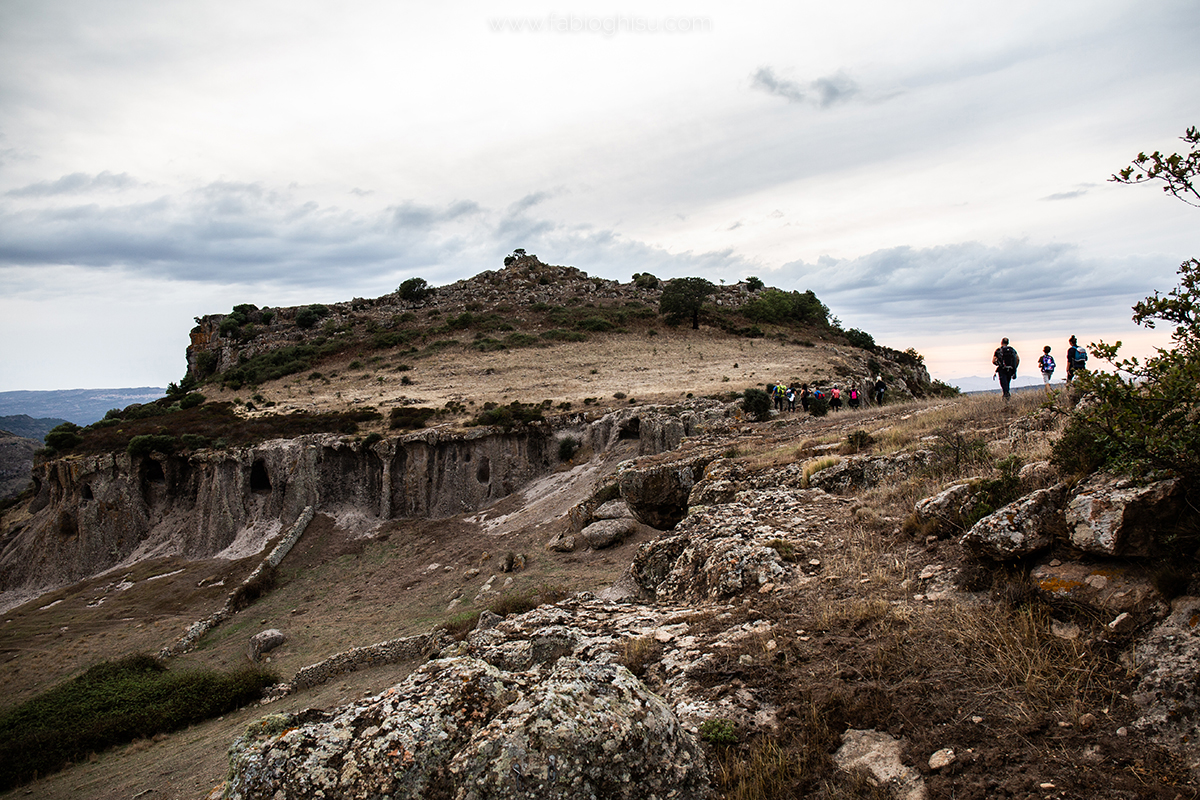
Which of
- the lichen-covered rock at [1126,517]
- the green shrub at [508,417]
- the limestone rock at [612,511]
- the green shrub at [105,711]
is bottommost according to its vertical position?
the green shrub at [105,711]

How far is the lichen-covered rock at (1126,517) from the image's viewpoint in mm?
4418

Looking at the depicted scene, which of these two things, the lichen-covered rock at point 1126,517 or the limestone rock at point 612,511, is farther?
the limestone rock at point 612,511

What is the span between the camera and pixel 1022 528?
529 centimetres

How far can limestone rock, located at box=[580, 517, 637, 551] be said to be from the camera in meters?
20.4

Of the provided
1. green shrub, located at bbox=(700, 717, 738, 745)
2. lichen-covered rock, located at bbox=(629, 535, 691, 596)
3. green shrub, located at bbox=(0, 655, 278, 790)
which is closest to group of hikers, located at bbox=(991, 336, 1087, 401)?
lichen-covered rock, located at bbox=(629, 535, 691, 596)

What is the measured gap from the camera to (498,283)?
8269 centimetres

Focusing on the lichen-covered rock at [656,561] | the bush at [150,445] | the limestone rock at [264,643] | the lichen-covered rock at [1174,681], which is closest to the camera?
the lichen-covered rock at [1174,681]

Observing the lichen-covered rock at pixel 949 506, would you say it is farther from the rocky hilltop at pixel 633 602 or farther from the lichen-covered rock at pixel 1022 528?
the lichen-covered rock at pixel 1022 528

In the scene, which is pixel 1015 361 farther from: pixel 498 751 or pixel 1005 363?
pixel 498 751

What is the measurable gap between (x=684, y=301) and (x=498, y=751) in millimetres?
63310

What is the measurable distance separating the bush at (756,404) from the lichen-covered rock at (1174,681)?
918 inches

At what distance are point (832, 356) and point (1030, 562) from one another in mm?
50285

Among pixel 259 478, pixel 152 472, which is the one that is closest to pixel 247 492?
pixel 259 478

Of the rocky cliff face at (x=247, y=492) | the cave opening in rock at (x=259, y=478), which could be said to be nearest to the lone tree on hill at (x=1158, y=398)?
the rocky cliff face at (x=247, y=492)
